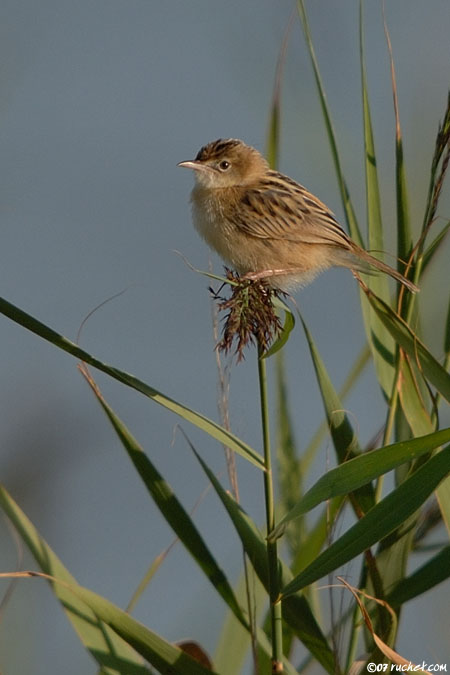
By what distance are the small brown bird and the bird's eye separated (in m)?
0.09

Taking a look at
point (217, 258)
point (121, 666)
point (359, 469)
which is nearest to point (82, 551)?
point (217, 258)

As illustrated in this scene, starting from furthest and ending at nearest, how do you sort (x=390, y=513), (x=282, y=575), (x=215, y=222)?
(x=215, y=222)
(x=282, y=575)
(x=390, y=513)

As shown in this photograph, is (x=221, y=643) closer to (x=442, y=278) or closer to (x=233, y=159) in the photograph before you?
(x=442, y=278)

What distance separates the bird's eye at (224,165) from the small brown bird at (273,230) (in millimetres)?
91

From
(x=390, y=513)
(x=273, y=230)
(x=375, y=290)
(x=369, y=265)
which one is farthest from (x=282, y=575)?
(x=273, y=230)

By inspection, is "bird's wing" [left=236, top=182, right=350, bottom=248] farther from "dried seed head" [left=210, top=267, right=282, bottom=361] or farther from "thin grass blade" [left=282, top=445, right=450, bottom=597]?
"thin grass blade" [left=282, top=445, right=450, bottom=597]

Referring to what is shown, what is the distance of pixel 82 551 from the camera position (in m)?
3.91

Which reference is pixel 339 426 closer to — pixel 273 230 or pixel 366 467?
pixel 366 467

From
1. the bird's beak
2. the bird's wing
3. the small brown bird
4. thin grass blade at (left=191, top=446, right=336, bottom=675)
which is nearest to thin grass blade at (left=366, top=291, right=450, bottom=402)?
thin grass blade at (left=191, top=446, right=336, bottom=675)

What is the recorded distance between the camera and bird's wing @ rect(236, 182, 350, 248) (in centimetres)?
321

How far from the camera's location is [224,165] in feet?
11.8

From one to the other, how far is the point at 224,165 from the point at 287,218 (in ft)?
1.60

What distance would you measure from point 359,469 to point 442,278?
3.75 feet

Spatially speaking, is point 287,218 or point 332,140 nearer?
point 332,140
